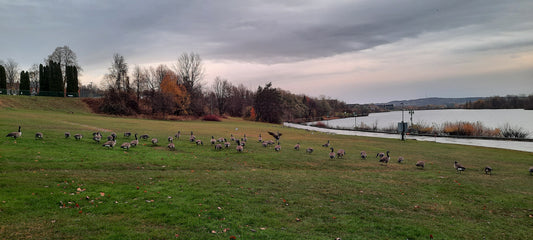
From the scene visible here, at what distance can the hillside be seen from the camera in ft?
183

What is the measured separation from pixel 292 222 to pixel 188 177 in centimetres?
755

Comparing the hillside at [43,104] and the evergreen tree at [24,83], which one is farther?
the evergreen tree at [24,83]

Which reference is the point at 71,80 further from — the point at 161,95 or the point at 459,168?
the point at 459,168

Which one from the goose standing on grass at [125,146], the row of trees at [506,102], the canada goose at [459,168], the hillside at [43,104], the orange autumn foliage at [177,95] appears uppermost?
the row of trees at [506,102]

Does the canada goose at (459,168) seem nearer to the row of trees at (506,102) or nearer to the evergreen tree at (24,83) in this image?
the evergreen tree at (24,83)

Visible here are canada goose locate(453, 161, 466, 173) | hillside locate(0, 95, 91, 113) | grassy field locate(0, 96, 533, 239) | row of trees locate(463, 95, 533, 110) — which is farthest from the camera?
row of trees locate(463, 95, 533, 110)

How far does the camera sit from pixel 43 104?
204ft

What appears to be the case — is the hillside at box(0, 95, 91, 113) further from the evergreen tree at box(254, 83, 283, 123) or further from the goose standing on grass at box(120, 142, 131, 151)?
the evergreen tree at box(254, 83, 283, 123)

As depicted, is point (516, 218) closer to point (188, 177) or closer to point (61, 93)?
point (188, 177)

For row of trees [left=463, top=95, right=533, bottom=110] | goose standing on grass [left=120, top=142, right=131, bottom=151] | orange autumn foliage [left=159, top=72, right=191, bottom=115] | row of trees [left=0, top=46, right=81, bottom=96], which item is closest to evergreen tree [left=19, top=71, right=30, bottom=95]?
row of trees [left=0, top=46, right=81, bottom=96]

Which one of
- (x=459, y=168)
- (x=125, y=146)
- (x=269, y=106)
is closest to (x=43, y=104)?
(x=125, y=146)

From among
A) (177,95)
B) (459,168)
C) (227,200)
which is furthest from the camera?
(177,95)

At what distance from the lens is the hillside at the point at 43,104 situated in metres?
55.8

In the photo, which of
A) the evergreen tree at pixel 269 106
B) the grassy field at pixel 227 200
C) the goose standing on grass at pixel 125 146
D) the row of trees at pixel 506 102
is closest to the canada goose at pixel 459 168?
the grassy field at pixel 227 200
